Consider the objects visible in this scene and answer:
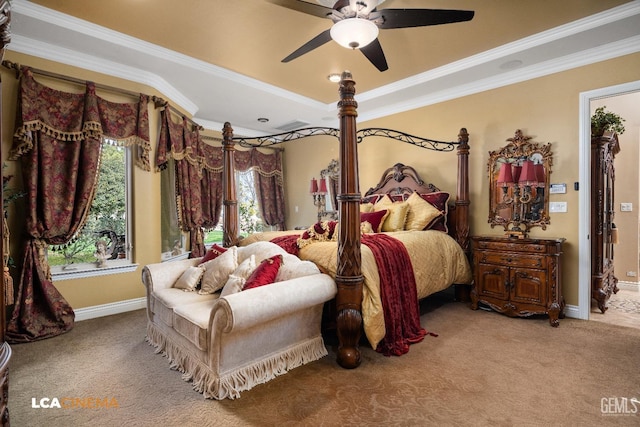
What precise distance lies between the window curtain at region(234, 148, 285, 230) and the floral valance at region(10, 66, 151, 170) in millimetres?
2508

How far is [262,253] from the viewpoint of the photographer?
2.93 m

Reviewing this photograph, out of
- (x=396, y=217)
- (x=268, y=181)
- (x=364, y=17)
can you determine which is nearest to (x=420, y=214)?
(x=396, y=217)

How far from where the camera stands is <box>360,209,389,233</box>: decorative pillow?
13.4ft

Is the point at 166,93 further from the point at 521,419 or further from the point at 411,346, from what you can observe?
the point at 521,419

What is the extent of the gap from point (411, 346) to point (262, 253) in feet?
4.88

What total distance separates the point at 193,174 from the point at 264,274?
315 cm

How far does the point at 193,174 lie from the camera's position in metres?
5.03

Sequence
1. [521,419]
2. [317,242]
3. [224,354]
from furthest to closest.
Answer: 1. [317,242]
2. [224,354]
3. [521,419]

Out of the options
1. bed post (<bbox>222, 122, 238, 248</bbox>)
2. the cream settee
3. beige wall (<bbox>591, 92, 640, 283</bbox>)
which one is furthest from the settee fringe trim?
beige wall (<bbox>591, 92, 640, 283</bbox>)

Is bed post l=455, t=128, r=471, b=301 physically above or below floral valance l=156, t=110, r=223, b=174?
below

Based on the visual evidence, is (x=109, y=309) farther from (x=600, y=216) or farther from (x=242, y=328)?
(x=600, y=216)

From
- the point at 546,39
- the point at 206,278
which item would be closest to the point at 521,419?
the point at 206,278

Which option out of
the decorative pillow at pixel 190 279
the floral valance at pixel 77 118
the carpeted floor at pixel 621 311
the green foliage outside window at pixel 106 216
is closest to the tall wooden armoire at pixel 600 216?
the carpeted floor at pixel 621 311

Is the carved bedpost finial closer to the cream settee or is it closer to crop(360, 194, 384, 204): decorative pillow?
crop(360, 194, 384, 204): decorative pillow
